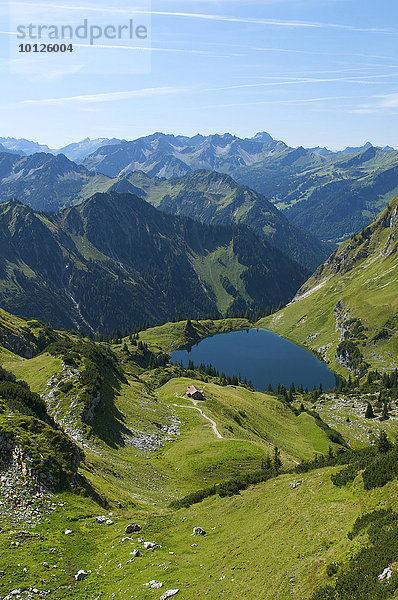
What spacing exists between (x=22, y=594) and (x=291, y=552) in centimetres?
1876

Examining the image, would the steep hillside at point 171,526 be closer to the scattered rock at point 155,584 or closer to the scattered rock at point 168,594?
the scattered rock at point 155,584

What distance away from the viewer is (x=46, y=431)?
4350 centimetres

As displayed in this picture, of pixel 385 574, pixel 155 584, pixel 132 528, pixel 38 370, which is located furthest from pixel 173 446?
pixel 385 574

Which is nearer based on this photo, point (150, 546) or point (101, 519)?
point (150, 546)

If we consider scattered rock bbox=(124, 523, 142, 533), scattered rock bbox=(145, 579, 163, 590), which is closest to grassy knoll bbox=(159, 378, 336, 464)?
scattered rock bbox=(124, 523, 142, 533)

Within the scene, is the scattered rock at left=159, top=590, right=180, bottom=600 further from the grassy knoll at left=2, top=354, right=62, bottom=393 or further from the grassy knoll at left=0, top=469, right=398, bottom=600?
the grassy knoll at left=2, top=354, right=62, bottom=393

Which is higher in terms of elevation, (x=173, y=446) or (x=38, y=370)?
(x=38, y=370)

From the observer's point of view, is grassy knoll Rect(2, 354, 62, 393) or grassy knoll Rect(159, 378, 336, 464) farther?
grassy knoll Rect(159, 378, 336, 464)

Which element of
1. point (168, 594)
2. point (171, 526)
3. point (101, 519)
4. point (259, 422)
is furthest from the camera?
point (259, 422)

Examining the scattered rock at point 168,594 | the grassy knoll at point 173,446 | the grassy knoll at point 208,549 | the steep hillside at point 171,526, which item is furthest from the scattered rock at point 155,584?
the grassy knoll at point 173,446

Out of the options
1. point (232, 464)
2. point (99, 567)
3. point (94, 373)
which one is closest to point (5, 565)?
point (99, 567)

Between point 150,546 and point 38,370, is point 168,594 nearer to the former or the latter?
point 150,546

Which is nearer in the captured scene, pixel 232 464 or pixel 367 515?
pixel 367 515

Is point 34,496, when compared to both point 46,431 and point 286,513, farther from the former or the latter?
point 286,513
